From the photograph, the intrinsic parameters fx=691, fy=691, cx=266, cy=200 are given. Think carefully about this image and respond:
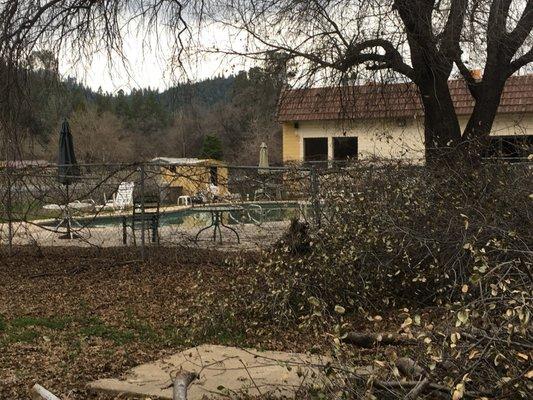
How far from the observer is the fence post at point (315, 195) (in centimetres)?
813

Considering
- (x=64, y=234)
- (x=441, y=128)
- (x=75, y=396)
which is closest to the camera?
(x=75, y=396)

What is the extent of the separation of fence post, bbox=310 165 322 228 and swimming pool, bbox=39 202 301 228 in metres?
0.43

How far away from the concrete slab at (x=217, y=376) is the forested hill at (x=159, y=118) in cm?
552

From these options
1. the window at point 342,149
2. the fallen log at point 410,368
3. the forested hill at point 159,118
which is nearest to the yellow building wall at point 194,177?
the forested hill at point 159,118

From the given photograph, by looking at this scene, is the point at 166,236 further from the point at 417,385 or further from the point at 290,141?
the point at 290,141

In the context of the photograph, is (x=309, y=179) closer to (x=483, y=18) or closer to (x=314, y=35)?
(x=314, y=35)

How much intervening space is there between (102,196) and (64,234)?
1438mm

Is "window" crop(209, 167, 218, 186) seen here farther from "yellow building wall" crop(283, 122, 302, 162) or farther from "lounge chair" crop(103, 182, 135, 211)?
"yellow building wall" crop(283, 122, 302, 162)

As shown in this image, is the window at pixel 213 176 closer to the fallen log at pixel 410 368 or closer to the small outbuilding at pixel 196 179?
the small outbuilding at pixel 196 179

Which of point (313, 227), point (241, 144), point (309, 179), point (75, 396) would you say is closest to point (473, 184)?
point (313, 227)

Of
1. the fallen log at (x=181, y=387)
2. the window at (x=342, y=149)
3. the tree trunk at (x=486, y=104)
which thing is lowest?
the fallen log at (x=181, y=387)

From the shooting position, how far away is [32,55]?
34.3 feet

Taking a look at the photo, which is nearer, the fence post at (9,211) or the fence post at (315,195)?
the fence post at (315,195)

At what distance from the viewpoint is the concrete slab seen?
4570mm
